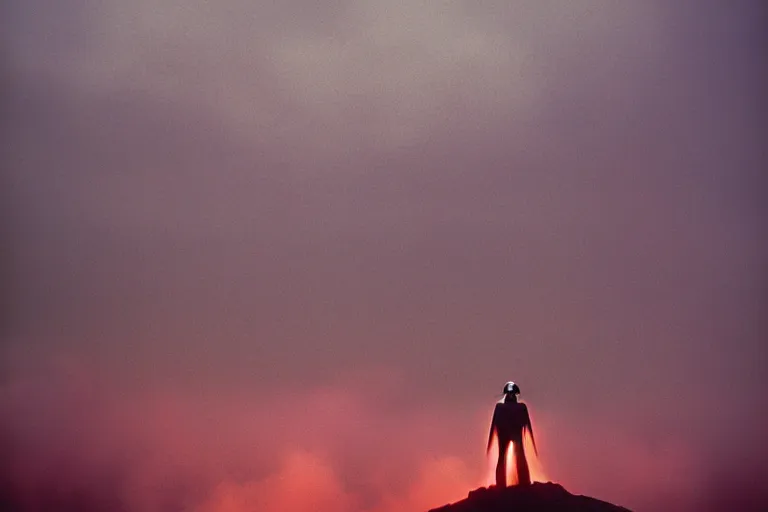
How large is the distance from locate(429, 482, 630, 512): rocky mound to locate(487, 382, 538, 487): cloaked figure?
580mm

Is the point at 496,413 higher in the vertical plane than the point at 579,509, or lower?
higher

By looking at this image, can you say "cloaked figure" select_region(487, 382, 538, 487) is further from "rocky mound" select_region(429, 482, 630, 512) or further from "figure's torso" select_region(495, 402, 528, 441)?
"rocky mound" select_region(429, 482, 630, 512)

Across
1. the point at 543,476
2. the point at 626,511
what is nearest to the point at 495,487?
the point at 543,476

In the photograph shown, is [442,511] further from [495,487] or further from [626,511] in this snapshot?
[626,511]

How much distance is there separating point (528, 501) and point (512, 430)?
6.34 feet

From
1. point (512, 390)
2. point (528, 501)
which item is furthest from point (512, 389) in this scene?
point (528, 501)

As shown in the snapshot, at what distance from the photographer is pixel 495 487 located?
25.6m

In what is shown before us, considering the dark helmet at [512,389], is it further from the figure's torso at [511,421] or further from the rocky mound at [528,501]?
the rocky mound at [528,501]

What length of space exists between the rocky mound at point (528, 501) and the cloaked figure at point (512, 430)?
0.58 meters

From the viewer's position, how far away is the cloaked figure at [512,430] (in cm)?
2580

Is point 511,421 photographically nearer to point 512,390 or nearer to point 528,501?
point 512,390

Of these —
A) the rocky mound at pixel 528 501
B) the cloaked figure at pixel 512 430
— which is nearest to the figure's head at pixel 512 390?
the cloaked figure at pixel 512 430

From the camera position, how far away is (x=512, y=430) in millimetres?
25781

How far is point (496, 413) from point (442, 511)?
9.67ft
